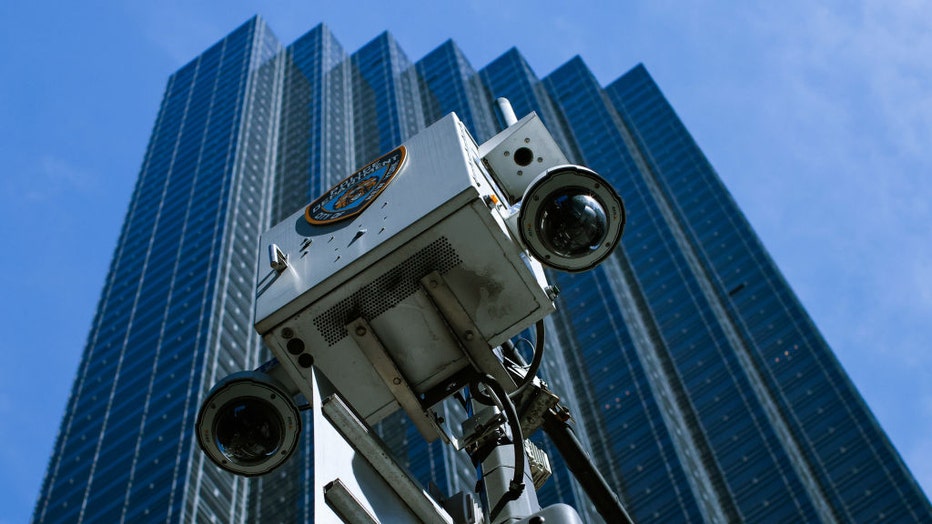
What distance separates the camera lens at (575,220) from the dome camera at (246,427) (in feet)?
4.56

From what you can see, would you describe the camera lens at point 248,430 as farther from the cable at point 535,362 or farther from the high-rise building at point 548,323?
the high-rise building at point 548,323

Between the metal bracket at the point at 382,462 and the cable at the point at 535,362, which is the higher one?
the cable at the point at 535,362

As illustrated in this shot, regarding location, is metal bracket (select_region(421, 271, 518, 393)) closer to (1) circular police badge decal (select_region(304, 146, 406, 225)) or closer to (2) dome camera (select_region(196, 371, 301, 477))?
(1) circular police badge decal (select_region(304, 146, 406, 225))

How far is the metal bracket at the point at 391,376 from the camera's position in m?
4.18

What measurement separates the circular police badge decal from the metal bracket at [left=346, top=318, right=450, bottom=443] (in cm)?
62

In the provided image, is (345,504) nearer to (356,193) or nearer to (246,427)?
(246,427)

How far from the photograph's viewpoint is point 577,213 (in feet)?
14.5

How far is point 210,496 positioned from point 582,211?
45.0m

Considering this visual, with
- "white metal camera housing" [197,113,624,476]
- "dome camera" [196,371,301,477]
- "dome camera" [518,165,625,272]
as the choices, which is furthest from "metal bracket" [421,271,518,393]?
"dome camera" [196,371,301,477]

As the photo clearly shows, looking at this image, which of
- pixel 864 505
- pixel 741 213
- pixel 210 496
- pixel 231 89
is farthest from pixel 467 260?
pixel 231 89

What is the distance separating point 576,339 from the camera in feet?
212

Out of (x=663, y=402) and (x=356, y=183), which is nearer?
(x=356, y=183)

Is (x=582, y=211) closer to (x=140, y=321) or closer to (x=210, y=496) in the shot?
(x=210, y=496)

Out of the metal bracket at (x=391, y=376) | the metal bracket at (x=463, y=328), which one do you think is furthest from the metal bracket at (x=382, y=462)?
the metal bracket at (x=463, y=328)
